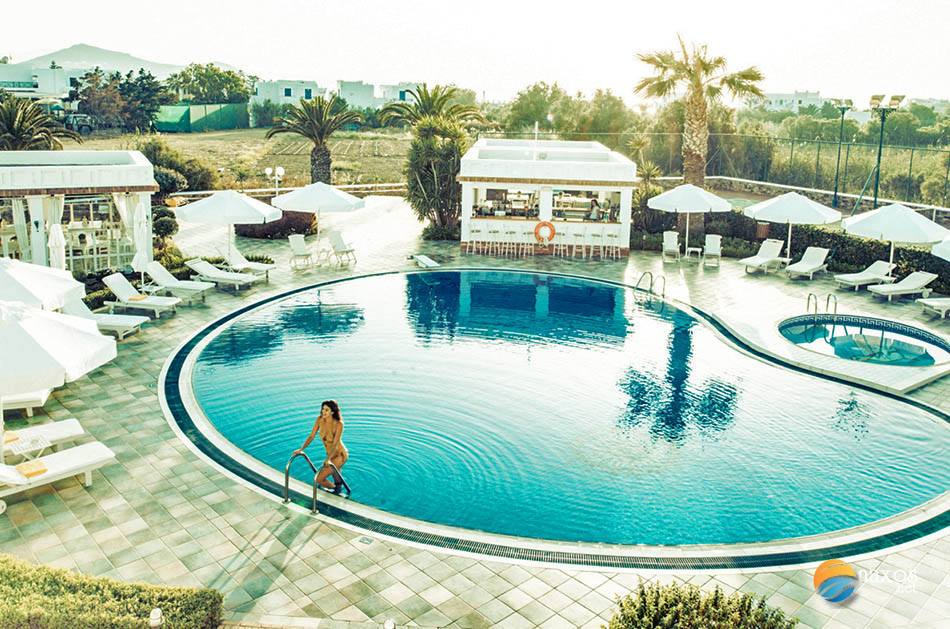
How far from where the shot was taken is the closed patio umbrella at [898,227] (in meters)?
19.2

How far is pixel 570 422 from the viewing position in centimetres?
1311

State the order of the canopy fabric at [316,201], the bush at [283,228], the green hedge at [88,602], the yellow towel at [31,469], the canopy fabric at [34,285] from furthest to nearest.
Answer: the bush at [283,228]
the canopy fabric at [316,201]
the canopy fabric at [34,285]
the yellow towel at [31,469]
the green hedge at [88,602]

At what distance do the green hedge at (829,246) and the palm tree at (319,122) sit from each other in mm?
12012

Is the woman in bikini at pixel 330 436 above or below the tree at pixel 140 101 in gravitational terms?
below

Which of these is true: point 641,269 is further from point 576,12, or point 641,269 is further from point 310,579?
point 576,12

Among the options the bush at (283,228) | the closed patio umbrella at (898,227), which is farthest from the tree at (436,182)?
the closed patio umbrella at (898,227)

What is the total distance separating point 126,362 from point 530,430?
7.56 meters

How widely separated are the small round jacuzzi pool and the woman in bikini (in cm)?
1089

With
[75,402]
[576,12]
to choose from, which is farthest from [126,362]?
[576,12]

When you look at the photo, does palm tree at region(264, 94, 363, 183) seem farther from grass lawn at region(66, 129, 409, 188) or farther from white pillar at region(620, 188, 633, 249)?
grass lawn at region(66, 129, 409, 188)

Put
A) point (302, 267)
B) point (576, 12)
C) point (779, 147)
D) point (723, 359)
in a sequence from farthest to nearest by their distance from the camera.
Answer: point (576, 12), point (779, 147), point (302, 267), point (723, 359)

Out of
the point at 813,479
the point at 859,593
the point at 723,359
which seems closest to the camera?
the point at 859,593

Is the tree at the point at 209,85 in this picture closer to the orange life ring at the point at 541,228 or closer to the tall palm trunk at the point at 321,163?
the tall palm trunk at the point at 321,163

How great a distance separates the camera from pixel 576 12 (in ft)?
144
